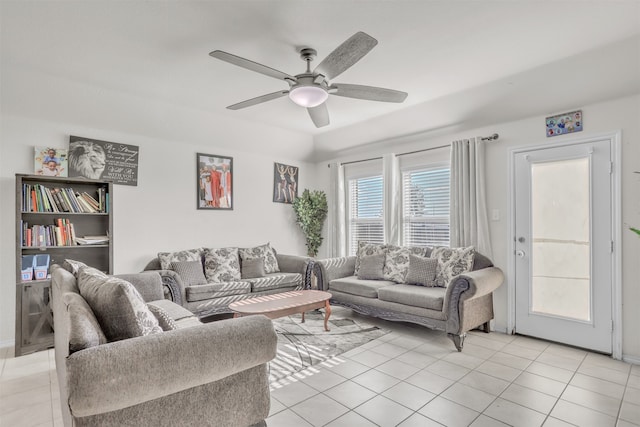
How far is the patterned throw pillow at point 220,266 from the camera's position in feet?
14.0

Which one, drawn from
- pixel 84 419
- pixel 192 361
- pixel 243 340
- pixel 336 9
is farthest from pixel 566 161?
pixel 84 419

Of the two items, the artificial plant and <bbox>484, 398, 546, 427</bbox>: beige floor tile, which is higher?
the artificial plant

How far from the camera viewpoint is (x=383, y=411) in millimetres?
2184

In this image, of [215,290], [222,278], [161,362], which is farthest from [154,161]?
[161,362]

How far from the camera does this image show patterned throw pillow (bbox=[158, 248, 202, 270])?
405 centimetres

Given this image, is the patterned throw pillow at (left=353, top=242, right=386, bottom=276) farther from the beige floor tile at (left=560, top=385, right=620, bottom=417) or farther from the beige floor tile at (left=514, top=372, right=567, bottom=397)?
the beige floor tile at (left=560, top=385, right=620, bottom=417)

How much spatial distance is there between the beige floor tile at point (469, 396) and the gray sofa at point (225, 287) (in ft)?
8.45

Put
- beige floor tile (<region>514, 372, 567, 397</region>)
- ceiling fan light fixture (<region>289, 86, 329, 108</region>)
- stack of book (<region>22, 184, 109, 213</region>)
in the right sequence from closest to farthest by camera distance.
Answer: beige floor tile (<region>514, 372, 567, 397</region>), ceiling fan light fixture (<region>289, 86, 329, 108</region>), stack of book (<region>22, 184, 109, 213</region>)

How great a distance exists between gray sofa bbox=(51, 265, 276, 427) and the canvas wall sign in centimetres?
277

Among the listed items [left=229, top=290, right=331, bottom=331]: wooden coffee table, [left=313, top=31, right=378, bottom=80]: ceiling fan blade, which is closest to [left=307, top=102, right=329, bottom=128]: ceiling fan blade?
[left=313, top=31, right=378, bottom=80]: ceiling fan blade

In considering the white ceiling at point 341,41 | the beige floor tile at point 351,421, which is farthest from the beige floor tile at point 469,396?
the white ceiling at point 341,41

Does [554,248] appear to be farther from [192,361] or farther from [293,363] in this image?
[192,361]

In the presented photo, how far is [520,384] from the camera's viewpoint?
8.32ft

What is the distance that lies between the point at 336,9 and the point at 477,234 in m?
2.93
